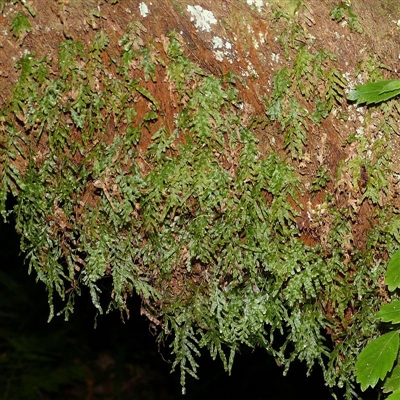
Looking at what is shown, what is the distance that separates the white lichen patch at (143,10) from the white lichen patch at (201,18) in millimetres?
88

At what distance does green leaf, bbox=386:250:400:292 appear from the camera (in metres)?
1.16

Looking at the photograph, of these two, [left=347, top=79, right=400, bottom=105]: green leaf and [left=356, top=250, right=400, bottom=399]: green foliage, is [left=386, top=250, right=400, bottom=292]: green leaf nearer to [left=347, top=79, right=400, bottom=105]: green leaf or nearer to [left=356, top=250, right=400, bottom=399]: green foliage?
[left=356, top=250, right=400, bottom=399]: green foliage

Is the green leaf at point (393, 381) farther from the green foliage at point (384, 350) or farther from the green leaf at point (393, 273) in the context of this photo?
the green leaf at point (393, 273)

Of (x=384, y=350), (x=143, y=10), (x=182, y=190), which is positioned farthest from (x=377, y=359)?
(x=143, y=10)

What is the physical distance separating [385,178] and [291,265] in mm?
280

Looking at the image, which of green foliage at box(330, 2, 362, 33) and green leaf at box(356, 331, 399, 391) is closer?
green leaf at box(356, 331, 399, 391)

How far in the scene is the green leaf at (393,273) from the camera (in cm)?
116

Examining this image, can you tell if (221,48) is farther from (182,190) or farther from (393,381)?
→ (393,381)

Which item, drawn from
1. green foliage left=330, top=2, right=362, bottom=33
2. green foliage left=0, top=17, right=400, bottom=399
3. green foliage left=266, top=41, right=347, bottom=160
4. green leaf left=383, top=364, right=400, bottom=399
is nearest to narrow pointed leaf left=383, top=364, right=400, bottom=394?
green leaf left=383, top=364, right=400, bottom=399

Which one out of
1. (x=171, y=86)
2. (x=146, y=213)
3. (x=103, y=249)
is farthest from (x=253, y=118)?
(x=103, y=249)

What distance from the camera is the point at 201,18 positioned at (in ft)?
4.02

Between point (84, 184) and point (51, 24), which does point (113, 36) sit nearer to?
point (51, 24)

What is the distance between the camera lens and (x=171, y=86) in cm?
122

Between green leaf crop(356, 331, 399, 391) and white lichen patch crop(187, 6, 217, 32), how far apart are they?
0.74 m
